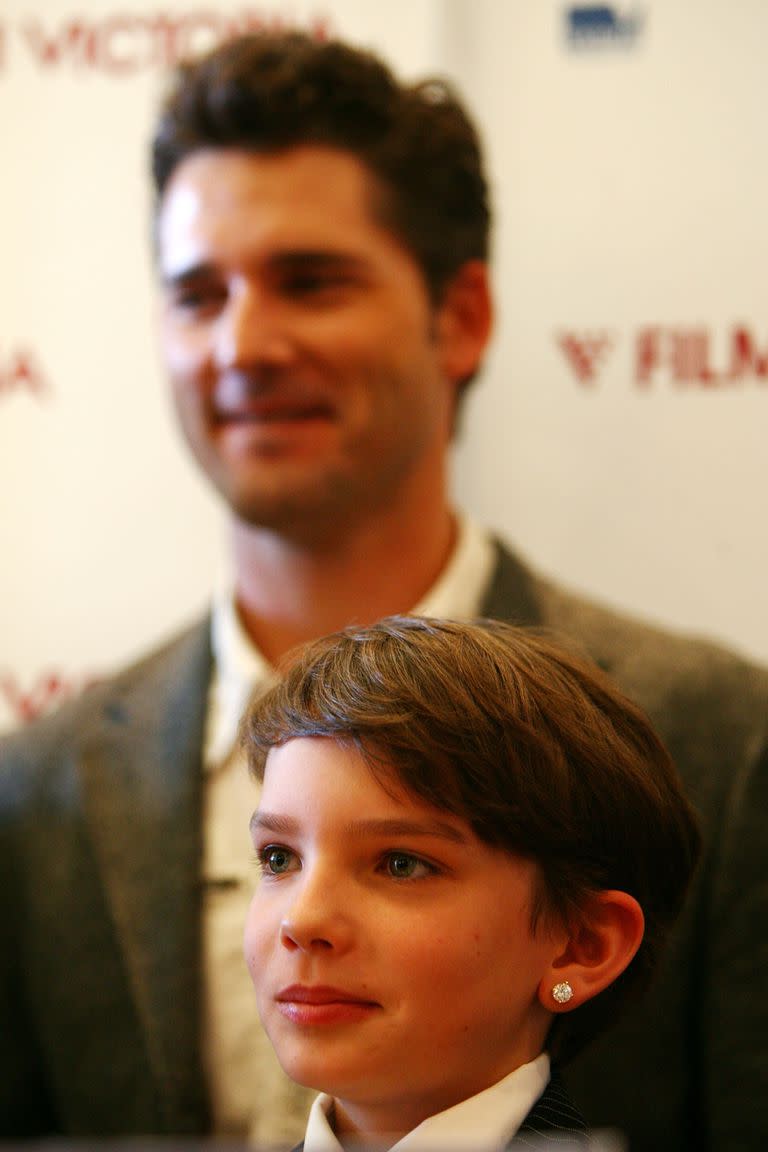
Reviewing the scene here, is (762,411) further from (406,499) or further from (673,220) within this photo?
(406,499)

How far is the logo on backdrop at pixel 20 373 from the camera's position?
1630 mm

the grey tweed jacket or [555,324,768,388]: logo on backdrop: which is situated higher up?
[555,324,768,388]: logo on backdrop

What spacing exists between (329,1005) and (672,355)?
3.34ft

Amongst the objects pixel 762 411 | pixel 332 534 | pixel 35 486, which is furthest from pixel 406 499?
pixel 35 486

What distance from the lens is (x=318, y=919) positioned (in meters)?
0.64

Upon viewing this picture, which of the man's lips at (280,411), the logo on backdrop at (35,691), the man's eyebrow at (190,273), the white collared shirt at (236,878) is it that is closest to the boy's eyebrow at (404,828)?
the white collared shirt at (236,878)

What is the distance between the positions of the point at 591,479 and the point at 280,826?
2.95 feet

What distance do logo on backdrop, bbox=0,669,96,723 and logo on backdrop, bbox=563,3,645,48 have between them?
0.90 metres

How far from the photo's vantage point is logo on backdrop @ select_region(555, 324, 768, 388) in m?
1.49

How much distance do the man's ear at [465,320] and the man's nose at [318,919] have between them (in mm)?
727

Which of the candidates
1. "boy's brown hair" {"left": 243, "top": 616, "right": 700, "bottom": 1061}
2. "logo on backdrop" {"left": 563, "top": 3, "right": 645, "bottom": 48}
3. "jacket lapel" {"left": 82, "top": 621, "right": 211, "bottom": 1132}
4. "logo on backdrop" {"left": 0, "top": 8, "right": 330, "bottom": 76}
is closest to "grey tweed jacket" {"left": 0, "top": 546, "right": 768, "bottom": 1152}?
"jacket lapel" {"left": 82, "top": 621, "right": 211, "bottom": 1132}

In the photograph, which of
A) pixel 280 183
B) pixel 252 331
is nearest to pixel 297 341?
pixel 252 331

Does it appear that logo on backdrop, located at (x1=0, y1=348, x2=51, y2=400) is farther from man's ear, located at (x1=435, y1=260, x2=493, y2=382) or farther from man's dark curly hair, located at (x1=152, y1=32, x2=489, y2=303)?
man's ear, located at (x1=435, y1=260, x2=493, y2=382)

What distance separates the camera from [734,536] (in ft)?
4.88
